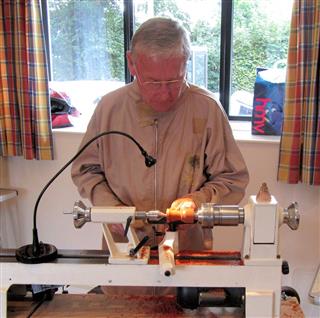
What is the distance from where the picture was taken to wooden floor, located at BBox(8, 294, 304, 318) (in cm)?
97

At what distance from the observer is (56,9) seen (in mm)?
2523

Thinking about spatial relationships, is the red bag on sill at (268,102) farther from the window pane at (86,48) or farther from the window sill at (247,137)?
the window pane at (86,48)

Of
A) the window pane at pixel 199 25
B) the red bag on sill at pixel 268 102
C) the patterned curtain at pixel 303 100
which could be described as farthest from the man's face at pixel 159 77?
the window pane at pixel 199 25

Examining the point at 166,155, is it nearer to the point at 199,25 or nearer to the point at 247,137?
the point at 247,137

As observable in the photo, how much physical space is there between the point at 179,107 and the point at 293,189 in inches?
44.7

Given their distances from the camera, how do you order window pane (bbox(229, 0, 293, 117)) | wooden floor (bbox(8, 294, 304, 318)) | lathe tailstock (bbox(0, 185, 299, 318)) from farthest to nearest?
window pane (bbox(229, 0, 293, 117)), wooden floor (bbox(8, 294, 304, 318)), lathe tailstock (bbox(0, 185, 299, 318))

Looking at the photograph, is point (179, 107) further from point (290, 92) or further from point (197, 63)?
point (197, 63)

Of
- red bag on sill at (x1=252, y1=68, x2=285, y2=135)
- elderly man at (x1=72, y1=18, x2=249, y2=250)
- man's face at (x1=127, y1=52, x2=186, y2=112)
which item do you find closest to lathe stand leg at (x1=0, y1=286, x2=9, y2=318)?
elderly man at (x1=72, y1=18, x2=249, y2=250)

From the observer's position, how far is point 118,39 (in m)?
2.50

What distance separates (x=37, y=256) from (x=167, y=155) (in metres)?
0.53

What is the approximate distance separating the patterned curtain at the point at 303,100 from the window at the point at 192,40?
0.40m

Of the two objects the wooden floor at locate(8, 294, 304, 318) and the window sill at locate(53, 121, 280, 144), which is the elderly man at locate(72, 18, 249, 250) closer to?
the wooden floor at locate(8, 294, 304, 318)

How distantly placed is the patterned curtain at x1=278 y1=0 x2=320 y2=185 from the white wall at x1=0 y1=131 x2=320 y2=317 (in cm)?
13

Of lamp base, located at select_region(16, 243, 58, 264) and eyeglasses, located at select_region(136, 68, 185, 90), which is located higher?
eyeglasses, located at select_region(136, 68, 185, 90)
